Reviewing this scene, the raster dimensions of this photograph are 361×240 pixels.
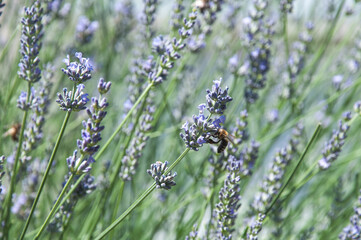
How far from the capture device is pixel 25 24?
97cm

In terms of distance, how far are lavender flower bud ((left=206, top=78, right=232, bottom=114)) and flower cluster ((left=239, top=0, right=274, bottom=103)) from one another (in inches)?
25.3

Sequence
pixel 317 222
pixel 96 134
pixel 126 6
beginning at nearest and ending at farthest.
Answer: pixel 96 134, pixel 317 222, pixel 126 6

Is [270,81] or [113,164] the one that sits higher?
[270,81]

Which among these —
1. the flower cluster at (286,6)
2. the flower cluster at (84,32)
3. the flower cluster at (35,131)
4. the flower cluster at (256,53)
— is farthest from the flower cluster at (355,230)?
the flower cluster at (84,32)

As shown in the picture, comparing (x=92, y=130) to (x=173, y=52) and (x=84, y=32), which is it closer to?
(x=173, y=52)

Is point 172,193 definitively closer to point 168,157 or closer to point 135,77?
point 168,157

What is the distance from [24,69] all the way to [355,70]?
1491 millimetres

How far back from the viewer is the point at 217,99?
2.56ft

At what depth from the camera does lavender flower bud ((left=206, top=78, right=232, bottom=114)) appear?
77 cm

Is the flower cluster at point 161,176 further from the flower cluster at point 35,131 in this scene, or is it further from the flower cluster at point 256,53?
the flower cluster at point 256,53

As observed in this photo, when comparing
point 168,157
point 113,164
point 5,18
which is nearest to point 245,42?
point 168,157

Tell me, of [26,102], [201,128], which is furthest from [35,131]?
[201,128]

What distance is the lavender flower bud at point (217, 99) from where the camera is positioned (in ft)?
2.54

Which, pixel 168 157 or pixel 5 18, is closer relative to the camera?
pixel 168 157
